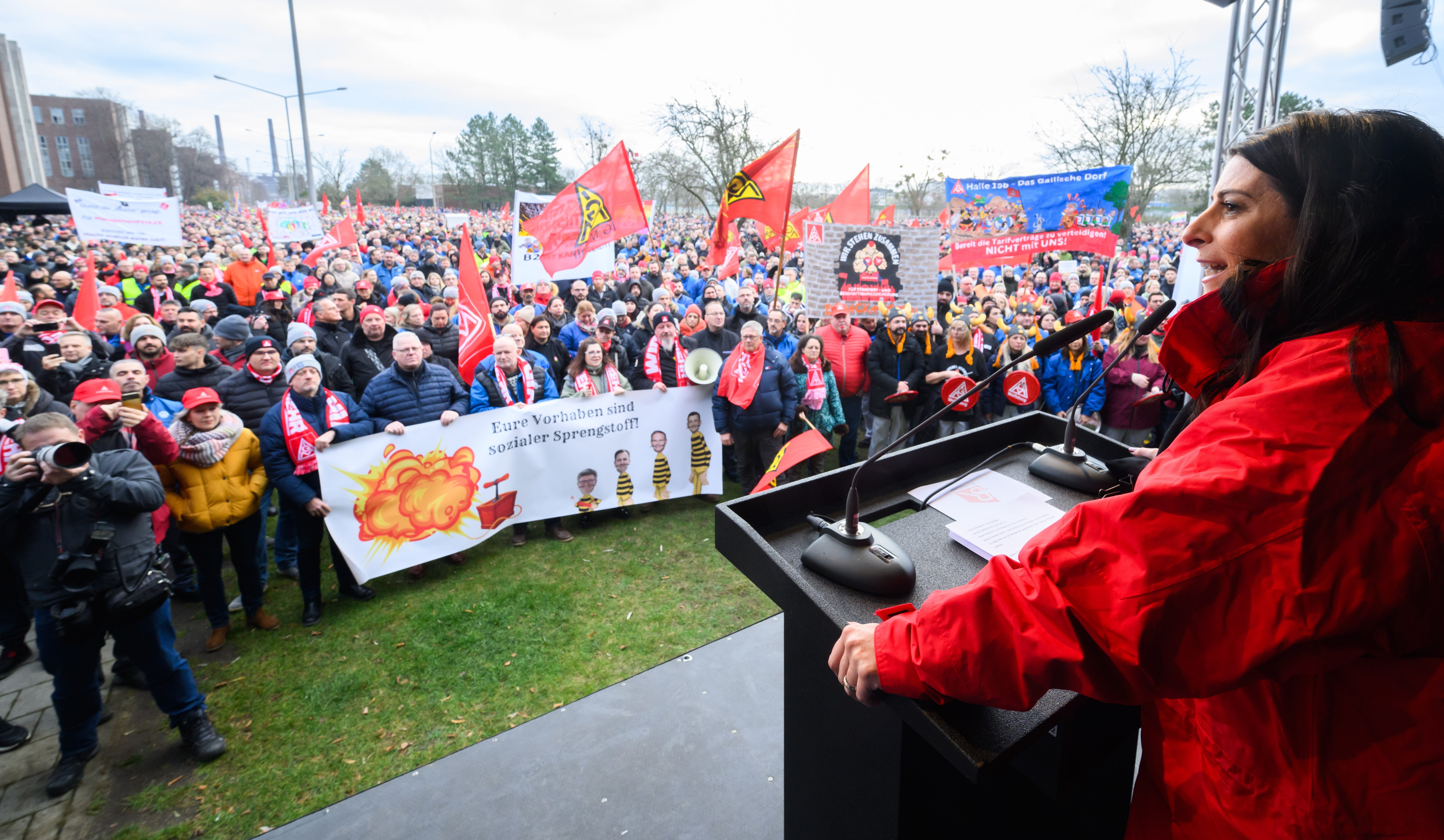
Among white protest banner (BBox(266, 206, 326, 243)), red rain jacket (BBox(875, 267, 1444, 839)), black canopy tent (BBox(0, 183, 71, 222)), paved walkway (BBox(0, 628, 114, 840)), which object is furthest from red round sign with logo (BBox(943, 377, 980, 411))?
black canopy tent (BBox(0, 183, 71, 222))

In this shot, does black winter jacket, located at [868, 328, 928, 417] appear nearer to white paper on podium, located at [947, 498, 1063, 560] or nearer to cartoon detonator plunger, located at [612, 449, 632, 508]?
cartoon detonator plunger, located at [612, 449, 632, 508]

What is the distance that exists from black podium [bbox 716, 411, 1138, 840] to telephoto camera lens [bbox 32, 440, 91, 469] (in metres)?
3.17

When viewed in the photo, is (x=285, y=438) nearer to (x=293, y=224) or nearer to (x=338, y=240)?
(x=338, y=240)

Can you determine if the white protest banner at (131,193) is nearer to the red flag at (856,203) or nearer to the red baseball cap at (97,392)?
the red baseball cap at (97,392)

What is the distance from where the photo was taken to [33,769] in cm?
335

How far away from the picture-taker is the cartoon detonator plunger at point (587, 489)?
602 cm

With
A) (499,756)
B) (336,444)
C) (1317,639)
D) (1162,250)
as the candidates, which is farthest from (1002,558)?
(1162,250)

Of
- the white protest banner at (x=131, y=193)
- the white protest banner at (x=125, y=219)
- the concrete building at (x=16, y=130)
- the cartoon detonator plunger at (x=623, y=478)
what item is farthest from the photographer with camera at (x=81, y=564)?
the concrete building at (x=16, y=130)

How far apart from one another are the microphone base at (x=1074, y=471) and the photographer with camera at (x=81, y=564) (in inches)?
149

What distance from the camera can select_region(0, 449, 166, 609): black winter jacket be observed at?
9.96 ft

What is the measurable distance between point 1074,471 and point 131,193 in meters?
18.1

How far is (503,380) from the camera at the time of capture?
18.8 ft

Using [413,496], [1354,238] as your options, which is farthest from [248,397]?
[1354,238]

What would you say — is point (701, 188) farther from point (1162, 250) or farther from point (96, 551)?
point (96, 551)
